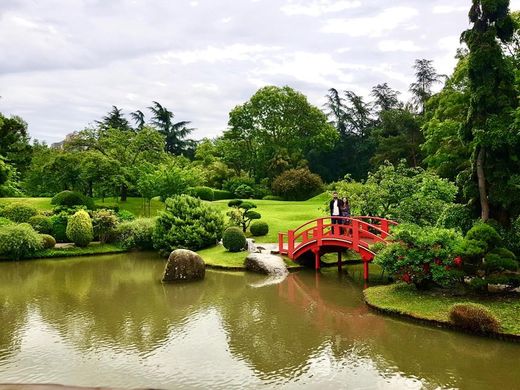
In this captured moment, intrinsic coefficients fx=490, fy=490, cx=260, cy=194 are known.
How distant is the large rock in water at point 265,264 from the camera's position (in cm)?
2083

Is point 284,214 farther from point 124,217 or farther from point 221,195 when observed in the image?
point 221,195

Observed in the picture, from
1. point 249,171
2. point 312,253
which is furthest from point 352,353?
point 249,171

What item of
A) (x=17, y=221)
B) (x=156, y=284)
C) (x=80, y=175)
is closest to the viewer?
(x=156, y=284)

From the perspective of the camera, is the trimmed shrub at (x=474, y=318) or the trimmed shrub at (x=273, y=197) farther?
the trimmed shrub at (x=273, y=197)

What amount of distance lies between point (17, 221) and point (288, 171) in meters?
25.5

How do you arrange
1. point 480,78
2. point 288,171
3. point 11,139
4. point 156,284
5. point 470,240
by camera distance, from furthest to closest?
point 288,171 → point 11,139 → point 156,284 → point 480,78 → point 470,240

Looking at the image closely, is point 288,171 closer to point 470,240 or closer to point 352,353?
point 470,240

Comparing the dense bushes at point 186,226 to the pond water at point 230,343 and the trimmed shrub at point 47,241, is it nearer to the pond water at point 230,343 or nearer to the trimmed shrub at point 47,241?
the trimmed shrub at point 47,241

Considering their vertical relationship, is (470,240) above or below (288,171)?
below

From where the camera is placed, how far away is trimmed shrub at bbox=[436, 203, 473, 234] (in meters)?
16.7

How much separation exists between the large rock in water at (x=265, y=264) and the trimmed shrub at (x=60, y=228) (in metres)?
12.7

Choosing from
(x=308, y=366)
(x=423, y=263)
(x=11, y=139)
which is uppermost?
(x=11, y=139)

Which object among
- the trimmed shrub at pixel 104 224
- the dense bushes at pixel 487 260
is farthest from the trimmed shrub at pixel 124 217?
the dense bushes at pixel 487 260

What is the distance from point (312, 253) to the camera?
22516 mm
